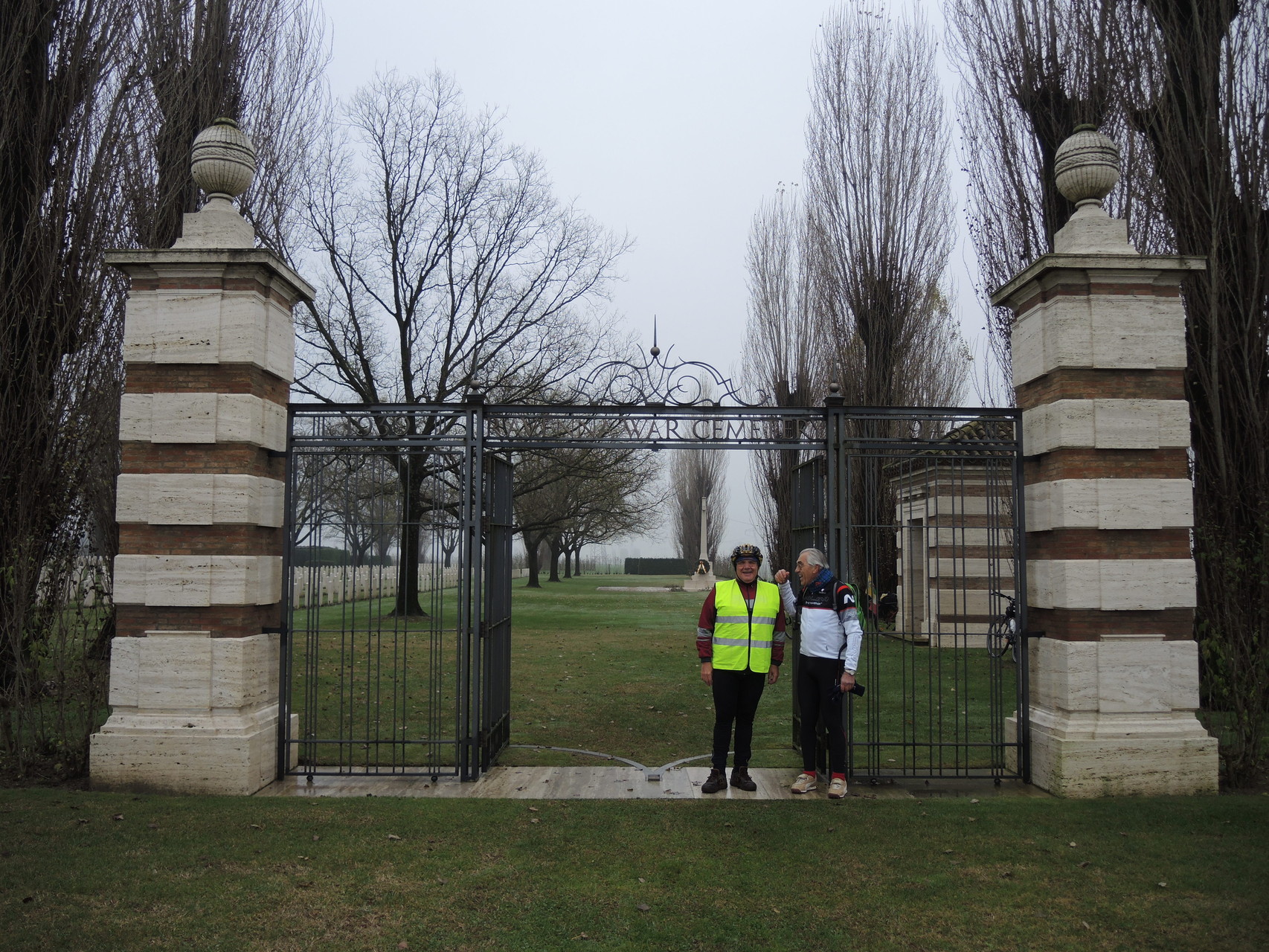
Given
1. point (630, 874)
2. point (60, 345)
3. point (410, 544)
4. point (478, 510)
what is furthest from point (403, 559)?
point (410, 544)

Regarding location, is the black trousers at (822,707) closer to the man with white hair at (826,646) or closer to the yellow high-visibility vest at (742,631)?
the man with white hair at (826,646)

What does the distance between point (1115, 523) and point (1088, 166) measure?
9.29ft

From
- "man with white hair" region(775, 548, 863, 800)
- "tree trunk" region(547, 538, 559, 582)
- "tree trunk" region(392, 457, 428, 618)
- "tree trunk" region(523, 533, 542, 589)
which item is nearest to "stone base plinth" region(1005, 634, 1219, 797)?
"man with white hair" region(775, 548, 863, 800)

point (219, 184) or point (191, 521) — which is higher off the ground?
point (219, 184)

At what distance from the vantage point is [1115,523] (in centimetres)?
725

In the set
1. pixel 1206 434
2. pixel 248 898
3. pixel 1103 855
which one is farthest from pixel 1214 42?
pixel 248 898

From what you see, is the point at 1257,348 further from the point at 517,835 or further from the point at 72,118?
Answer: the point at 72,118

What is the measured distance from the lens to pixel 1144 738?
7113 millimetres

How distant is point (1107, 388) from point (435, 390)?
18.2 metres

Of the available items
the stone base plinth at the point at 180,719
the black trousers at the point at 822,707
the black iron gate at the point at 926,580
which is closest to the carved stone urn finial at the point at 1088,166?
the black iron gate at the point at 926,580

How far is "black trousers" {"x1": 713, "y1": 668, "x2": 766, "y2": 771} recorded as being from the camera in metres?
7.37

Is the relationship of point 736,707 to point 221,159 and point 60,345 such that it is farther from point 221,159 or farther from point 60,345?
point 60,345

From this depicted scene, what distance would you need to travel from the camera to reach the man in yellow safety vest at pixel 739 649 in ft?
24.0

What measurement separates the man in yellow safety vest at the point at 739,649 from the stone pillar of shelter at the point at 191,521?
3.52 metres
